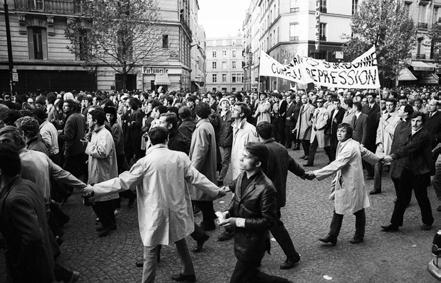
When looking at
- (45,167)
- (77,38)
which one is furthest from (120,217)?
(77,38)

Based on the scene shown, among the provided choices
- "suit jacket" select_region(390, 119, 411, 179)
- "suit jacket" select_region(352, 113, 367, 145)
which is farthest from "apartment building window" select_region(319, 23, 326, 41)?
"suit jacket" select_region(390, 119, 411, 179)

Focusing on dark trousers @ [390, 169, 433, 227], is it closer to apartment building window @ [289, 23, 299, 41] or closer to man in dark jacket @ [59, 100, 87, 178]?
man in dark jacket @ [59, 100, 87, 178]

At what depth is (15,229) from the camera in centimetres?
287

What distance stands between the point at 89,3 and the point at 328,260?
24695 millimetres

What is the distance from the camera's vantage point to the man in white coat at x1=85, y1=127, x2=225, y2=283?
4.03 m

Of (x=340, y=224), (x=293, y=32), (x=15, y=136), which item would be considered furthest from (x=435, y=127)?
(x=293, y=32)

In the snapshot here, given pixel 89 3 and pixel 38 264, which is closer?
pixel 38 264

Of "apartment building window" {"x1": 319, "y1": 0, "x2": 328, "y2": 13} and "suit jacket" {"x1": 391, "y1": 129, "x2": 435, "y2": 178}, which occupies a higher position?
"apartment building window" {"x1": 319, "y1": 0, "x2": 328, "y2": 13}

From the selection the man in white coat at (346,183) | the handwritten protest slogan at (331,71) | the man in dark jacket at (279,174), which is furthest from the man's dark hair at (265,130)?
A: the handwritten protest slogan at (331,71)

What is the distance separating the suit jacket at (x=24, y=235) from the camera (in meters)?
2.82

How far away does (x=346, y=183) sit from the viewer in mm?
5426

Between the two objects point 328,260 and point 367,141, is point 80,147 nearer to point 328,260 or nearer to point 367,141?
point 328,260

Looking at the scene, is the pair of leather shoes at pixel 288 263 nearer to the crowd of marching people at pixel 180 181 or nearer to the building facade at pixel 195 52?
the crowd of marching people at pixel 180 181

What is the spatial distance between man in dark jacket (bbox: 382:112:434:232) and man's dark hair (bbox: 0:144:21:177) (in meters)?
5.16
